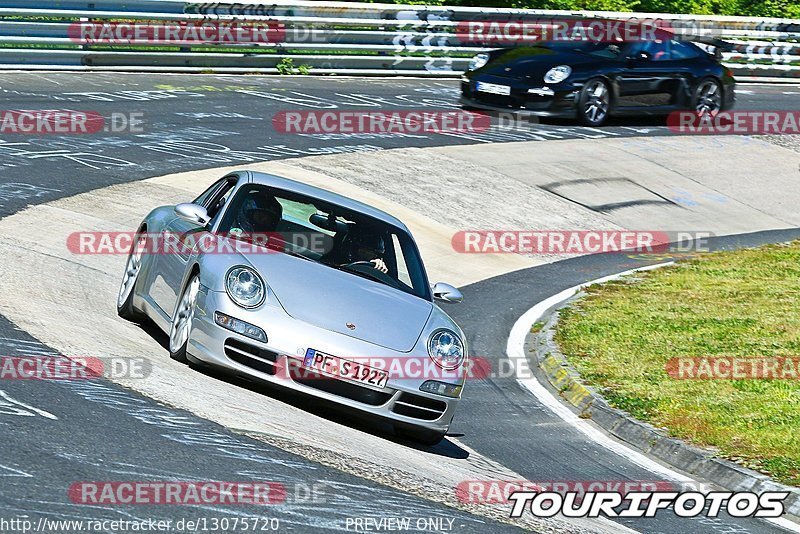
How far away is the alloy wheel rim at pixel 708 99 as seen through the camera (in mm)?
23234

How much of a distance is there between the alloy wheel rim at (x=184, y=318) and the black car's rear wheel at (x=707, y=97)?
16.6 meters

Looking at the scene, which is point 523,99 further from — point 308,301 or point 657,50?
point 308,301

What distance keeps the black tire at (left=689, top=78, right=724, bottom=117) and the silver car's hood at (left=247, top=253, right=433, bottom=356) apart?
15.8 m

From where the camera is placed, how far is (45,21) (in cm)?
2098

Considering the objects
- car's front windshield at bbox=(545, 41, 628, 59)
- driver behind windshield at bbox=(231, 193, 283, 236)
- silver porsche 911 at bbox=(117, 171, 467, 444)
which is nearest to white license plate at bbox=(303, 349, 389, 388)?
silver porsche 911 at bbox=(117, 171, 467, 444)

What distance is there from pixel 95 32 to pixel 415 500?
16.2 meters

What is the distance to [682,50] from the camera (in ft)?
75.0

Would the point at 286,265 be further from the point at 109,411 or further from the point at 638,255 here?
the point at 638,255

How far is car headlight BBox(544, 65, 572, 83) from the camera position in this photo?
2091 cm

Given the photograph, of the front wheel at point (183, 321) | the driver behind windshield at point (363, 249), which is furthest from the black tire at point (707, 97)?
the front wheel at point (183, 321)

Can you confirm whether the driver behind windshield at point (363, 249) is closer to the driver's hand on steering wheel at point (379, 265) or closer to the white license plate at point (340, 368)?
the driver's hand on steering wheel at point (379, 265)

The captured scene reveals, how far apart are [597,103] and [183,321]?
15.0 m

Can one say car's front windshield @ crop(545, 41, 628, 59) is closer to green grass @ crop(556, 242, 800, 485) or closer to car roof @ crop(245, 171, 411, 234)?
green grass @ crop(556, 242, 800, 485)

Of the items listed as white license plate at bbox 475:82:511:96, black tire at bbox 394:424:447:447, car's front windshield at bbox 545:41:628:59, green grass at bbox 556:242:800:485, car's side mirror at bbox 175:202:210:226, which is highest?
car's side mirror at bbox 175:202:210:226
